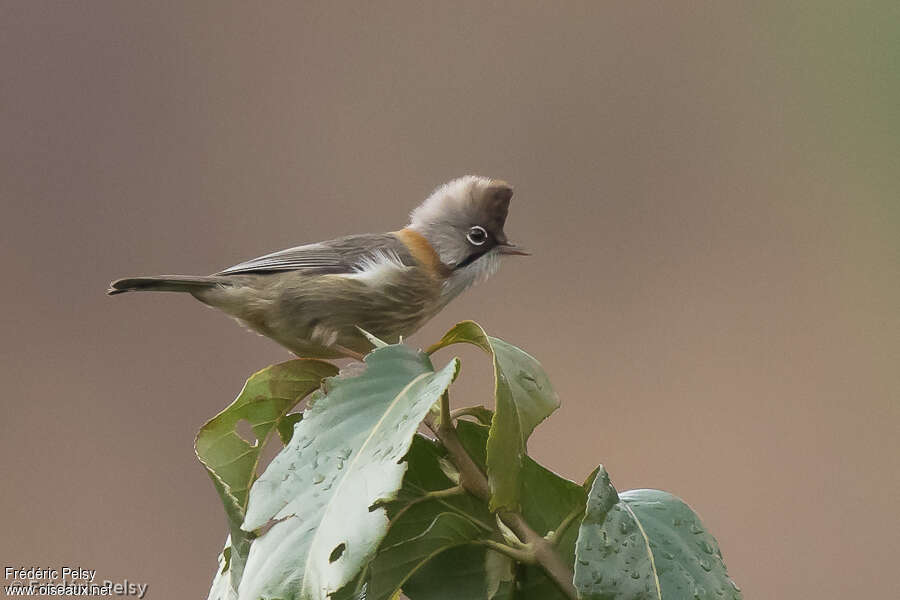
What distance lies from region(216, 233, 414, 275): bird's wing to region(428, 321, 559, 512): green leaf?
2.89 ft

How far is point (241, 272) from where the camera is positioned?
1637 mm

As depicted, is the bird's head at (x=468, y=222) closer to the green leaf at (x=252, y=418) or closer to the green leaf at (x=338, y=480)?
the green leaf at (x=252, y=418)

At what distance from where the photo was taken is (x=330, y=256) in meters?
1.71

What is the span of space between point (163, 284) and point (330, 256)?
0.29 metres

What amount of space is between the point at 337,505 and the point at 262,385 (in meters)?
0.29

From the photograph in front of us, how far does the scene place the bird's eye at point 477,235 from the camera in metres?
1.62

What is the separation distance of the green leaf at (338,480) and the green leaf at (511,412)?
4 cm

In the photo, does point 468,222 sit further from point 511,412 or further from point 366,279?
point 511,412

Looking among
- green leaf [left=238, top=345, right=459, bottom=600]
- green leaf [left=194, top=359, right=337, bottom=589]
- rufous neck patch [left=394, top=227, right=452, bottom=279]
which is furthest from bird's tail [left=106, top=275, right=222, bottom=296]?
green leaf [left=238, top=345, right=459, bottom=600]

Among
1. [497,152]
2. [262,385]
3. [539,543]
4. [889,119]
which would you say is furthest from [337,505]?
[889,119]

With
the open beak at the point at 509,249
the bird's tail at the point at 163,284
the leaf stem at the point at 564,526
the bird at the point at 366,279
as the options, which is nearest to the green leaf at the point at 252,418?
the leaf stem at the point at 564,526

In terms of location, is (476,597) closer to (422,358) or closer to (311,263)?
(422,358)

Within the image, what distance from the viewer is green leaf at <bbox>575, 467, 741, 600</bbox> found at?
71 centimetres

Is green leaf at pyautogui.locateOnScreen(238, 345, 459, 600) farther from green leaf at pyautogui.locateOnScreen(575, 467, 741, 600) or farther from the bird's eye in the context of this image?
the bird's eye
